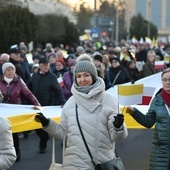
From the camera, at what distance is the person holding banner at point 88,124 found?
14.4ft

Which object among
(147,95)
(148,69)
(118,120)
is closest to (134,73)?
(148,69)

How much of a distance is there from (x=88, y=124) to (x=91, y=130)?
Answer: 6 centimetres

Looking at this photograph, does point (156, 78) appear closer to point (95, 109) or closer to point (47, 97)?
point (47, 97)

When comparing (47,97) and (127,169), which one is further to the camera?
(47,97)

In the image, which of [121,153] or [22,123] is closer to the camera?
[22,123]

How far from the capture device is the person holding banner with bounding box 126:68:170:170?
4.82 m

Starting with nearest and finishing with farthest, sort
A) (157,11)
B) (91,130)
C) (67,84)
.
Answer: (91,130)
(67,84)
(157,11)

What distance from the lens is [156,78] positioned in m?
9.63

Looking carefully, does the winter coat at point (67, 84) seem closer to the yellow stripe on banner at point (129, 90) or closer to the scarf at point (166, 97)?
the yellow stripe on banner at point (129, 90)

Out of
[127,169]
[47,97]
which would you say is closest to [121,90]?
[127,169]

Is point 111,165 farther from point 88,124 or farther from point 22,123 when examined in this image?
point 22,123

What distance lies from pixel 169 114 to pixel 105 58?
905 cm

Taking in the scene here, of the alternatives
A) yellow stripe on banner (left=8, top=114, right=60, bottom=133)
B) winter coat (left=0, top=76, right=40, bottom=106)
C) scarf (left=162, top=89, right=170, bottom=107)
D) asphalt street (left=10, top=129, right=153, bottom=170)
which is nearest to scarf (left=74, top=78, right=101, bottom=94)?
scarf (left=162, top=89, right=170, bottom=107)

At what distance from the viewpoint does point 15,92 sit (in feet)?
27.0
